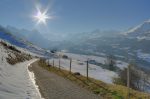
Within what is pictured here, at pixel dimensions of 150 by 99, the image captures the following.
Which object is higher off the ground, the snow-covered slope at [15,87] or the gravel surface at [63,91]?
the snow-covered slope at [15,87]

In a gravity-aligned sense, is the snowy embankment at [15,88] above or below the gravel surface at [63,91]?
above

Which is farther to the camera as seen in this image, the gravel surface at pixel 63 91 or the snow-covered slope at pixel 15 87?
the gravel surface at pixel 63 91

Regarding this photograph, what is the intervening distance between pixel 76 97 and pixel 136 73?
295 feet

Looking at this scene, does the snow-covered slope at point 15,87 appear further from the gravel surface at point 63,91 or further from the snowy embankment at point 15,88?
the gravel surface at point 63,91

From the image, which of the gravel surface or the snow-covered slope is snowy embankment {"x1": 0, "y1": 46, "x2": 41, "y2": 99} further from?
the gravel surface

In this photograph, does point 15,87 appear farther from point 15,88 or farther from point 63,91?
point 63,91

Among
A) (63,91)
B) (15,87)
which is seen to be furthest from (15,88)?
(63,91)

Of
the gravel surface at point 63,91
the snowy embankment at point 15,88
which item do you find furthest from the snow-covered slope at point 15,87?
the gravel surface at point 63,91

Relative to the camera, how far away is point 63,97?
17000 millimetres

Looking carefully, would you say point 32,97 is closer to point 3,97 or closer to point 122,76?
point 3,97

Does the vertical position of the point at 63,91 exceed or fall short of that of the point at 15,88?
it falls short

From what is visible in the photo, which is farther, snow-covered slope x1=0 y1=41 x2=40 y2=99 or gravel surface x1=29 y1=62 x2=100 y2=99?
gravel surface x1=29 y1=62 x2=100 y2=99

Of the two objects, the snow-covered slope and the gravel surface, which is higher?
the snow-covered slope

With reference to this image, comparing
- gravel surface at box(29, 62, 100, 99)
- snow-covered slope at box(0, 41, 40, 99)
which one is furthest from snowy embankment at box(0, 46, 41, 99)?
gravel surface at box(29, 62, 100, 99)
